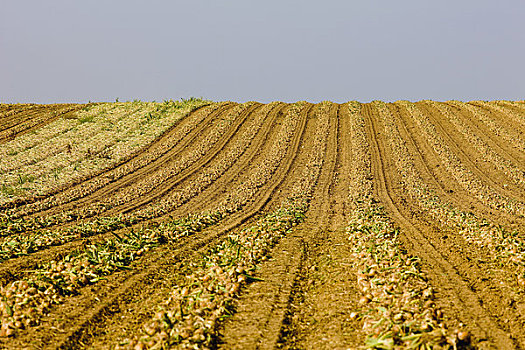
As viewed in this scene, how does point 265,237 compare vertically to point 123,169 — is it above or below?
below

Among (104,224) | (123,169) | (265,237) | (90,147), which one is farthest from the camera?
(90,147)

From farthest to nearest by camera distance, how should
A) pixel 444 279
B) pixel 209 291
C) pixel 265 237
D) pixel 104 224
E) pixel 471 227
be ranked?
pixel 104 224 → pixel 471 227 → pixel 265 237 → pixel 444 279 → pixel 209 291

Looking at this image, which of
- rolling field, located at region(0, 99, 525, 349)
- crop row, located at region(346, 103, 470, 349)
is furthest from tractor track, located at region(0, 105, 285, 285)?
crop row, located at region(346, 103, 470, 349)

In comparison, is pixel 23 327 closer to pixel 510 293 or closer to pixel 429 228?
pixel 510 293

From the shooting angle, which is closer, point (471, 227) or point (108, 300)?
point (108, 300)

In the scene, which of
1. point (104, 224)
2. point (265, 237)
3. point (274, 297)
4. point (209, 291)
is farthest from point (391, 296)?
point (104, 224)

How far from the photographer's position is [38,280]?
24.0ft

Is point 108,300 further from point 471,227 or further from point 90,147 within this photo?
point 90,147

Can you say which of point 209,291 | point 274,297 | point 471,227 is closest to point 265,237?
point 274,297

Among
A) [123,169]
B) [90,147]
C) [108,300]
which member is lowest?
[108,300]

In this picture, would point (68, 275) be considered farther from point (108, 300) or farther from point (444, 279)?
point (444, 279)

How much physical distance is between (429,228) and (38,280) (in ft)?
36.0

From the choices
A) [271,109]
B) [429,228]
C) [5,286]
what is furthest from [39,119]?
[429,228]

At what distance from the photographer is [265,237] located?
1021cm
